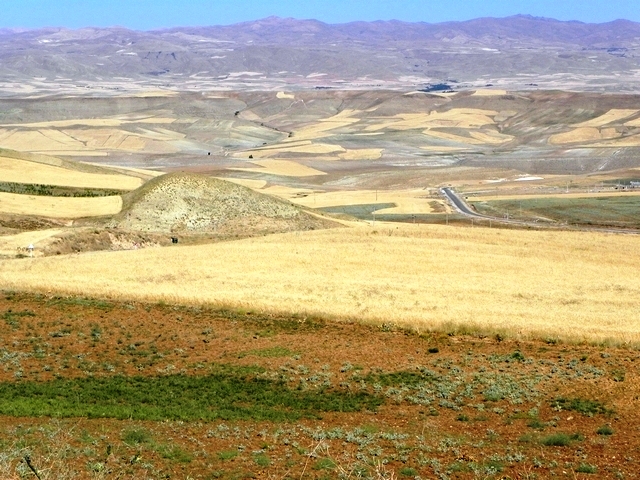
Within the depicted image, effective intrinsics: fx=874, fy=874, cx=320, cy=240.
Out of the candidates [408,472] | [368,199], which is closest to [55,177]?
[368,199]

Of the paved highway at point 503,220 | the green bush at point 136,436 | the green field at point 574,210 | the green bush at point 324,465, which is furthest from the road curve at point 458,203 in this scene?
the green bush at point 324,465

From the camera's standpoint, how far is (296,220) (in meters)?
60.0

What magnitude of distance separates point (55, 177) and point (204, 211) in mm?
21574

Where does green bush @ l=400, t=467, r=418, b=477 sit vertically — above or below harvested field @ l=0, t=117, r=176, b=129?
above

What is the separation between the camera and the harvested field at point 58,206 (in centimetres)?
5641

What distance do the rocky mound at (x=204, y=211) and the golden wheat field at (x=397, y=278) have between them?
855cm

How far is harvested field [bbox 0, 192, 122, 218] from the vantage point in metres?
56.4

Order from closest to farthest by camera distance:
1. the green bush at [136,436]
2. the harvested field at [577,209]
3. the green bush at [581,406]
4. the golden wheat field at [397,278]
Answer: the green bush at [136,436]
the green bush at [581,406]
the golden wheat field at [397,278]
the harvested field at [577,209]

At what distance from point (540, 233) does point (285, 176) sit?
2924 inches

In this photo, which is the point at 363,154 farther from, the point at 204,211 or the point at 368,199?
the point at 204,211

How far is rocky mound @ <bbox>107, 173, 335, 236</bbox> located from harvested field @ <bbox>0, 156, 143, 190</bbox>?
34.7 ft

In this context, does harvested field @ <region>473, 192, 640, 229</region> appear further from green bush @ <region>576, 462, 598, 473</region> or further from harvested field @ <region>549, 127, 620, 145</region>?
harvested field @ <region>549, 127, 620, 145</region>

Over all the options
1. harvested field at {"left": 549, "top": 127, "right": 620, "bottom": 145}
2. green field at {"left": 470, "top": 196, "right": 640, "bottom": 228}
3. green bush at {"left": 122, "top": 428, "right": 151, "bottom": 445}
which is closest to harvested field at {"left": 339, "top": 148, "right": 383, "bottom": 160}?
harvested field at {"left": 549, "top": 127, "right": 620, "bottom": 145}

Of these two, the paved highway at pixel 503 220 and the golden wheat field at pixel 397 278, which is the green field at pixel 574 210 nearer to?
the paved highway at pixel 503 220
